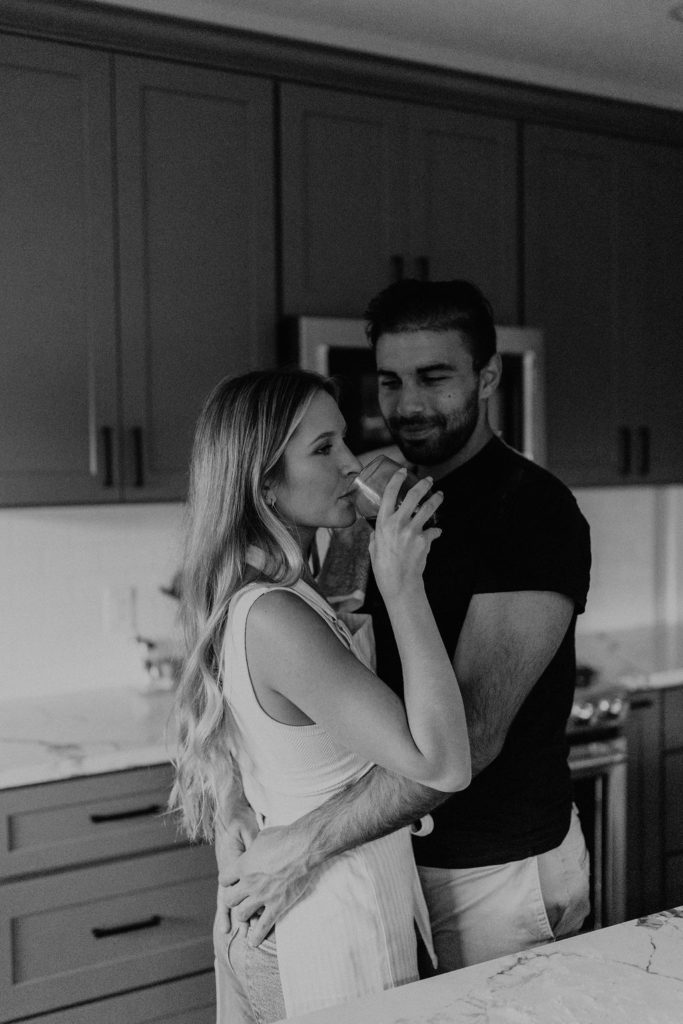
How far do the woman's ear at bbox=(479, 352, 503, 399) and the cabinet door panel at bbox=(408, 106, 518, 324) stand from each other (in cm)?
108

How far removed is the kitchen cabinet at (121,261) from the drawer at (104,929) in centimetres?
84

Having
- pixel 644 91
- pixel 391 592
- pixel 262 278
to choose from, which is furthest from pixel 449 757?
pixel 644 91

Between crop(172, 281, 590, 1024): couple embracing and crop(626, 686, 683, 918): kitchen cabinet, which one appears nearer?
crop(172, 281, 590, 1024): couple embracing

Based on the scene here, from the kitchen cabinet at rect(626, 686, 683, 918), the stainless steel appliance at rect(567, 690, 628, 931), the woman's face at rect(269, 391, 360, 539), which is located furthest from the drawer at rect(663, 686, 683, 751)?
the woman's face at rect(269, 391, 360, 539)

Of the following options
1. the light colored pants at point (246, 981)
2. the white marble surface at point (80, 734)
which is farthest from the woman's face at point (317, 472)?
the white marble surface at point (80, 734)

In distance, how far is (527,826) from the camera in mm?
1591

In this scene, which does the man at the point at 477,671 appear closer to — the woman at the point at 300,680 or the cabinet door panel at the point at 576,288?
the woman at the point at 300,680

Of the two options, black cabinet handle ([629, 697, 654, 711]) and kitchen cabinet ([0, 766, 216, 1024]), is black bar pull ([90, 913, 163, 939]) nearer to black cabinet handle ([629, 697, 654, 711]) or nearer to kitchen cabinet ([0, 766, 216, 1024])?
kitchen cabinet ([0, 766, 216, 1024])

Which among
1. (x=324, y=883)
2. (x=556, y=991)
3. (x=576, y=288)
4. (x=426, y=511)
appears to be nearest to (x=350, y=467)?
(x=426, y=511)

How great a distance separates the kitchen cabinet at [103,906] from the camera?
6.91ft

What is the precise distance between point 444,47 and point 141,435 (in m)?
1.44

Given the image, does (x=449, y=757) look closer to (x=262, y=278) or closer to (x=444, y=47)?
(x=262, y=278)

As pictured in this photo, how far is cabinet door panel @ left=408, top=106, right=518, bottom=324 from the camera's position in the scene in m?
2.83

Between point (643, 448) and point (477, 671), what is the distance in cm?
198
